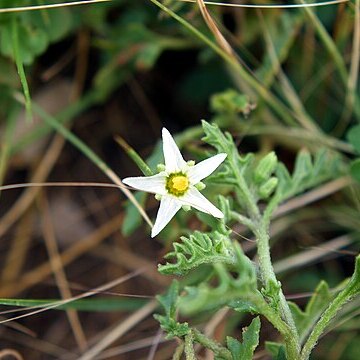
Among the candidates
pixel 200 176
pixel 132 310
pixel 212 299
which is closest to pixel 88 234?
pixel 132 310

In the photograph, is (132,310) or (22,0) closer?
(22,0)

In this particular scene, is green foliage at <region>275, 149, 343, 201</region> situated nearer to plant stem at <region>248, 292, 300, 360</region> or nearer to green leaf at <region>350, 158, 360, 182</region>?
green leaf at <region>350, 158, 360, 182</region>

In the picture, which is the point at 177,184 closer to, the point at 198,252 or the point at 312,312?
the point at 198,252

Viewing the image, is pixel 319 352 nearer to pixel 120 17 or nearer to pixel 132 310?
pixel 132 310

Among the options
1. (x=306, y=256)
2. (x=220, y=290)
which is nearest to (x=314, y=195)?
(x=306, y=256)

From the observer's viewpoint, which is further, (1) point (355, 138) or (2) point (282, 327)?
(1) point (355, 138)

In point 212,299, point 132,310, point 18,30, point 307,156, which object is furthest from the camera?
point 132,310
